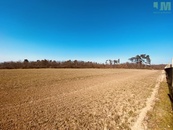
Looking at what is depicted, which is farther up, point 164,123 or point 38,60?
point 38,60

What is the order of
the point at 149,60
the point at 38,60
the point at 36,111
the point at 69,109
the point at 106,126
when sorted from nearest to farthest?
the point at 106,126 → the point at 36,111 → the point at 69,109 → the point at 38,60 → the point at 149,60

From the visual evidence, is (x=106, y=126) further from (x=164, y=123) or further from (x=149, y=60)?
(x=149, y=60)

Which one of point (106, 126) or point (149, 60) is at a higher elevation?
point (149, 60)

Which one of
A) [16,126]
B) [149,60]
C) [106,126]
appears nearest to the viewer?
[16,126]

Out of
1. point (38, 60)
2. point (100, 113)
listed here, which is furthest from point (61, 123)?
point (38, 60)

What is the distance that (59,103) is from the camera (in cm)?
827

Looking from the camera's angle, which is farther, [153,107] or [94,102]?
[94,102]

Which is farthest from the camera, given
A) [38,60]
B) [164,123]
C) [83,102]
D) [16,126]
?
[38,60]

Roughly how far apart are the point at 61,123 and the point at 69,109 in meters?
1.66

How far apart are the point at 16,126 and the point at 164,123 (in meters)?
6.70

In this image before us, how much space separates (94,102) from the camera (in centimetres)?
881

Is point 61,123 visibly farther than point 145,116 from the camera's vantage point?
No

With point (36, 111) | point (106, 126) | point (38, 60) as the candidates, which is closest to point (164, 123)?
point (106, 126)

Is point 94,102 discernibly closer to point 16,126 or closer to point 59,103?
point 59,103
